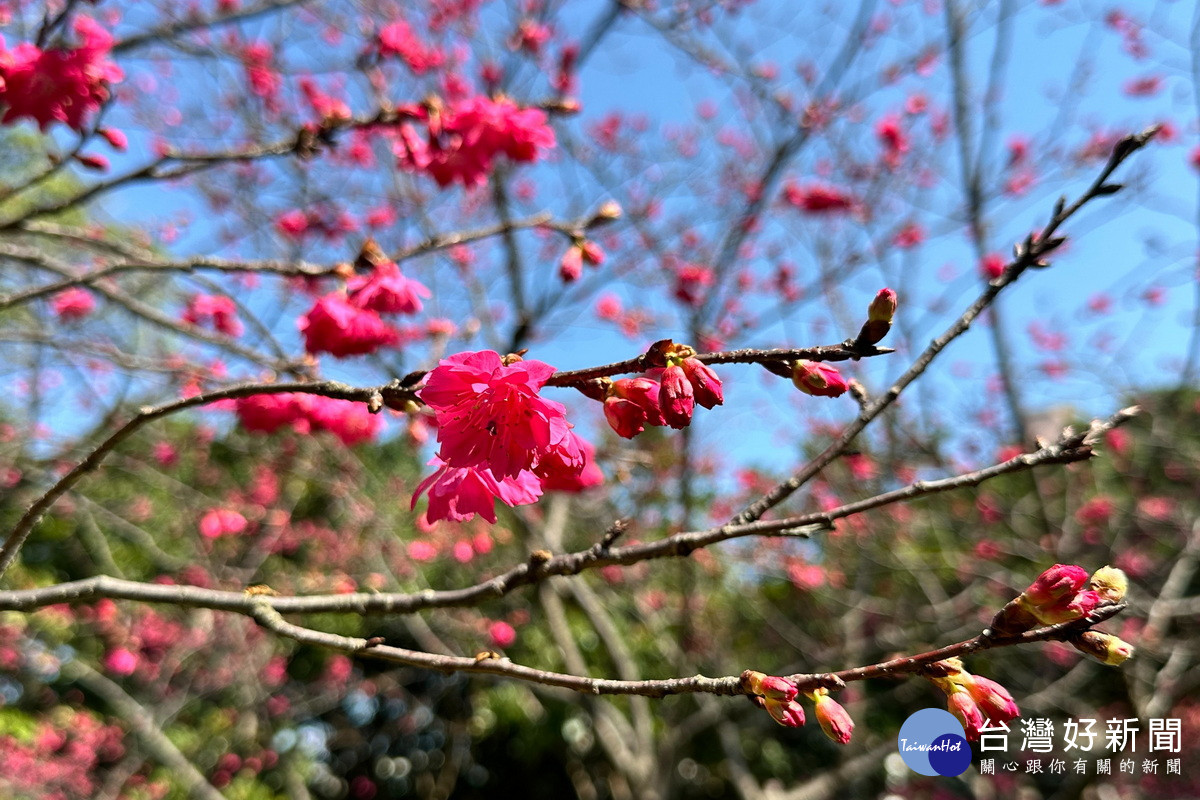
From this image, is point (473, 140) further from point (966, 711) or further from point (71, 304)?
point (71, 304)

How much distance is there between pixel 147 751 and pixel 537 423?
6.28m

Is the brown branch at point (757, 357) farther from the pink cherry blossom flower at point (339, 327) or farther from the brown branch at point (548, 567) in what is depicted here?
the pink cherry blossom flower at point (339, 327)

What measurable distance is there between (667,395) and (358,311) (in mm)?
964

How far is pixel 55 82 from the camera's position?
1.58m

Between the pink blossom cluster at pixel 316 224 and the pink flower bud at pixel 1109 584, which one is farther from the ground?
the pink blossom cluster at pixel 316 224

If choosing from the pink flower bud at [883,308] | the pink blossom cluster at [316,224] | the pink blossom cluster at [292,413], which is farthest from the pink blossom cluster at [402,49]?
the pink flower bud at [883,308]

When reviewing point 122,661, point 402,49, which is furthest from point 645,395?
point 122,661

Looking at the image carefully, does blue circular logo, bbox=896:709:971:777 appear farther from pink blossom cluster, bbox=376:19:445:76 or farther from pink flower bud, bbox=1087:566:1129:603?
pink blossom cluster, bbox=376:19:445:76

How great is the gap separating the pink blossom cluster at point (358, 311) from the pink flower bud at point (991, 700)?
119cm

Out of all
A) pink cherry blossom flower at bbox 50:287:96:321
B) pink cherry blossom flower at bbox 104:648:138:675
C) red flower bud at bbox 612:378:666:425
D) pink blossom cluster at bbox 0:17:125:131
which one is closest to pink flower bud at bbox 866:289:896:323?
red flower bud at bbox 612:378:666:425

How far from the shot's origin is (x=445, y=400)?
844 mm

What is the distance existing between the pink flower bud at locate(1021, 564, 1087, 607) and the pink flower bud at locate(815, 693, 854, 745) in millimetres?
254

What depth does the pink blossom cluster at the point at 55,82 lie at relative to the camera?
153 centimetres

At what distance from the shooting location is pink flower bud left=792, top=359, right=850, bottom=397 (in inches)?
33.8
